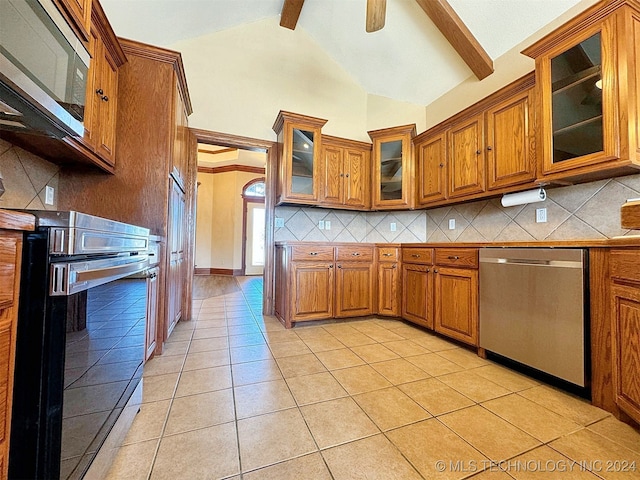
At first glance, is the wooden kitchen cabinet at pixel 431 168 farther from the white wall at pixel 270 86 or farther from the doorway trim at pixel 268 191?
the doorway trim at pixel 268 191

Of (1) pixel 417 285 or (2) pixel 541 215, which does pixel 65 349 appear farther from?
(2) pixel 541 215

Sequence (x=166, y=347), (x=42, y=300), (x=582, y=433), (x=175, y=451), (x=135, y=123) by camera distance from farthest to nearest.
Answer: (x=166, y=347)
(x=135, y=123)
(x=582, y=433)
(x=175, y=451)
(x=42, y=300)

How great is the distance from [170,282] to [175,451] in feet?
4.51

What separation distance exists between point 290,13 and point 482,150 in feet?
9.02

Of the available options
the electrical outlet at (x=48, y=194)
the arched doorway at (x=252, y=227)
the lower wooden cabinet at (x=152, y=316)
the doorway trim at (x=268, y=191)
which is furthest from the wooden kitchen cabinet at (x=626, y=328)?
the arched doorway at (x=252, y=227)

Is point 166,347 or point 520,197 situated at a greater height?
point 520,197

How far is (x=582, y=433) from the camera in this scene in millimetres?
1158

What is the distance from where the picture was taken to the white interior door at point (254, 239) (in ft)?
23.1

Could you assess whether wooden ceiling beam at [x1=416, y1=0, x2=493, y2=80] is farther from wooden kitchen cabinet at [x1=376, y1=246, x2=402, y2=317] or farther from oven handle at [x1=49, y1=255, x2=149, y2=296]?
oven handle at [x1=49, y1=255, x2=149, y2=296]

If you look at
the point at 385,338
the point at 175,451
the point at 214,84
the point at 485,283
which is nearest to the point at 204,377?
the point at 175,451

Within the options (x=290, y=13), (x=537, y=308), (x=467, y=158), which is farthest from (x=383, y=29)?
(x=537, y=308)

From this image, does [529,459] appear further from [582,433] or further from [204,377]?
[204,377]


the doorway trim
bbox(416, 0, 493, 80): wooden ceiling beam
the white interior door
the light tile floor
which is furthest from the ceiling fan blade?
the white interior door

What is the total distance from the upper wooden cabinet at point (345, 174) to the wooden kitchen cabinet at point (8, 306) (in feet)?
8.33
